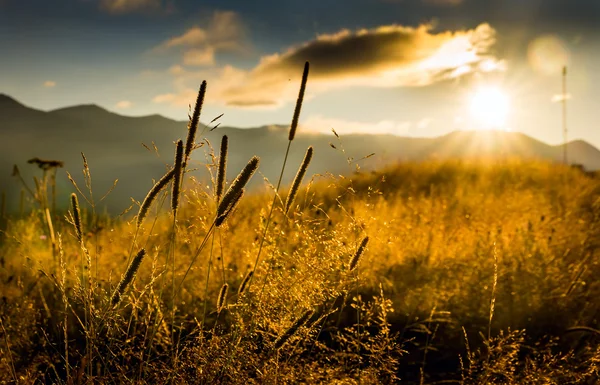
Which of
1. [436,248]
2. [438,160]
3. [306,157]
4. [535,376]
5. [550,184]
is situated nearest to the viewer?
[306,157]

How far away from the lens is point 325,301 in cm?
216

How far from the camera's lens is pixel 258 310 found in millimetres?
1920

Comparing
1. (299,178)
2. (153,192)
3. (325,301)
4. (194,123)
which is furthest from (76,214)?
(325,301)

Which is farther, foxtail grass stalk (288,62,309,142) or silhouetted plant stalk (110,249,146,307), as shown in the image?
foxtail grass stalk (288,62,309,142)

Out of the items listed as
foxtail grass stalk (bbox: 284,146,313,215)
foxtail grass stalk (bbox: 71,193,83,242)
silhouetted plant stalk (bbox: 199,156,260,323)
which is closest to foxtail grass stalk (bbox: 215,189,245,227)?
silhouetted plant stalk (bbox: 199,156,260,323)

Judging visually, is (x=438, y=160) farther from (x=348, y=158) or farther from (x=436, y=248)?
(x=348, y=158)

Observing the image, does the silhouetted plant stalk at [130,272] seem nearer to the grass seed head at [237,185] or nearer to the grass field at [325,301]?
the grass field at [325,301]

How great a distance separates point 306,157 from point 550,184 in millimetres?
7417

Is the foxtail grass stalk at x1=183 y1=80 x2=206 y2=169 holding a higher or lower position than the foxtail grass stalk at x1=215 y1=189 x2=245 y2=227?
higher

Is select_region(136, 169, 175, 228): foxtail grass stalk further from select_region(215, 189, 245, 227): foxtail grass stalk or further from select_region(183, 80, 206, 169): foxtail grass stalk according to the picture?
select_region(215, 189, 245, 227): foxtail grass stalk

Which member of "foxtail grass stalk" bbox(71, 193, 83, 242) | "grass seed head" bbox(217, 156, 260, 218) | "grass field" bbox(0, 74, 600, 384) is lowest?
"grass field" bbox(0, 74, 600, 384)

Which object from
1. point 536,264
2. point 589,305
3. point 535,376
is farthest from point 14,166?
point 589,305

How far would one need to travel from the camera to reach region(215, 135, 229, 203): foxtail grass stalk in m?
1.61

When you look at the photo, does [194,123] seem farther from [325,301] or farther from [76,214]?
[325,301]
